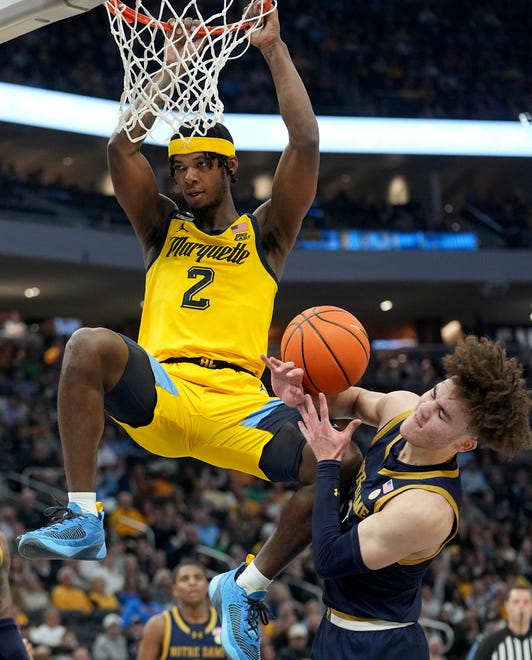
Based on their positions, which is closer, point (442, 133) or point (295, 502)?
point (295, 502)

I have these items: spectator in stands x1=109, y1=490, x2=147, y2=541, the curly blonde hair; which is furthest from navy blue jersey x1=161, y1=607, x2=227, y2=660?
spectator in stands x1=109, y1=490, x2=147, y2=541

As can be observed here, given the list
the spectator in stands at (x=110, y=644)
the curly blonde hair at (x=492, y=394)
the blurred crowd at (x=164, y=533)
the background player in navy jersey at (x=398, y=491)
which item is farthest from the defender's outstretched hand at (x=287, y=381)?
the spectator in stands at (x=110, y=644)

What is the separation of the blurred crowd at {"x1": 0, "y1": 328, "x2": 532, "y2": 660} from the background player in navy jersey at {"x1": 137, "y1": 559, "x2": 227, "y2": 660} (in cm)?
177

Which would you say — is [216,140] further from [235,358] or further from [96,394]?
[96,394]

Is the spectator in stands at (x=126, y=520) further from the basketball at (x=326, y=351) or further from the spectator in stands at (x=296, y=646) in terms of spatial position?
the basketball at (x=326, y=351)

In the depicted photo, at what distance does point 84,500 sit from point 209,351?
892mm

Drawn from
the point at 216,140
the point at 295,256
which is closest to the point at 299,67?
the point at 295,256

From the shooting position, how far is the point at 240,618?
16.5 ft

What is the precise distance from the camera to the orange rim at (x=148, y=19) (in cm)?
539

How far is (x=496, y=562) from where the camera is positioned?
16.2m

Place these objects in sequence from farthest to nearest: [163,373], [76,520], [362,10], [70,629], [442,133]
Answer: [362,10]
[442,133]
[70,629]
[163,373]
[76,520]

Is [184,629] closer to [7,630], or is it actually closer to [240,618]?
[7,630]

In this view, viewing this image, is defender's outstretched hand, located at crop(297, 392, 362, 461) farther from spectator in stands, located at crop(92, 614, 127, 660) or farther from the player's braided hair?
spectator in stands, located at crop(92, 614, 127, 660)

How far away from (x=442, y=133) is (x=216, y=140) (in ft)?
60.0
